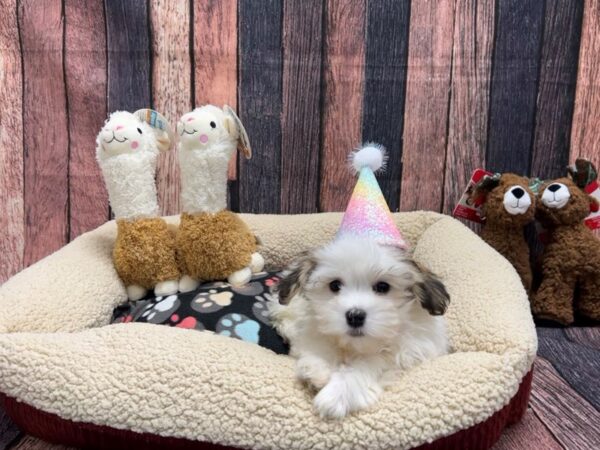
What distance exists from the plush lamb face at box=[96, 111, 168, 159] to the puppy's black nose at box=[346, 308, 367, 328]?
3.68 feet

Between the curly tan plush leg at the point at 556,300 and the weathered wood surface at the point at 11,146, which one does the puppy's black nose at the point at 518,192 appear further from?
the weathered wood surface at the point at 11,146

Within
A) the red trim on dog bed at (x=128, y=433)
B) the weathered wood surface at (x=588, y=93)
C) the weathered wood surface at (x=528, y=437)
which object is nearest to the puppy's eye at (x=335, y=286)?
the red trim on dog bed at (x=128, y=433)

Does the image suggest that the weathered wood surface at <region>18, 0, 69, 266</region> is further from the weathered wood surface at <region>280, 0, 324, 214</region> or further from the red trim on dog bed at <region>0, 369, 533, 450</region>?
the red trim on dog bed at <region>0, 369, 533, 450</region>

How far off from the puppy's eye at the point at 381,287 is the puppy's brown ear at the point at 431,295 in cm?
8

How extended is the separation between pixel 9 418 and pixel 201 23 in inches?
69.1

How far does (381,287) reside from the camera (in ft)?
4.73

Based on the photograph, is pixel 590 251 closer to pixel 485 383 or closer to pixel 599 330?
pixel 599 330

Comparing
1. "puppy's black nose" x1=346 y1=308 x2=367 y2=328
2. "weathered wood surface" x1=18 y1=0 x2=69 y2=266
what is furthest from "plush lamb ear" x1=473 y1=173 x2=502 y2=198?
"weathered wood surface" x1=18 y1=0 x2=69 y2=266

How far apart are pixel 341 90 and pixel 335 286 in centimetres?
126

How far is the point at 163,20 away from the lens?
2.39 metres

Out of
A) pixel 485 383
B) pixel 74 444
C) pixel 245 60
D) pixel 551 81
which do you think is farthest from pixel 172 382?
pixel 551 81

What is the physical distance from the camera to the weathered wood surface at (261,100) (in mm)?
2400

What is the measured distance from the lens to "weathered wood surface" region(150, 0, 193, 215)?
239 cm

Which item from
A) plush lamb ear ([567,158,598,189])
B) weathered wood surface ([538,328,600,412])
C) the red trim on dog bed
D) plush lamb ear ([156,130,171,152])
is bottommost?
weathered wood surface ([538,328,600,412])
